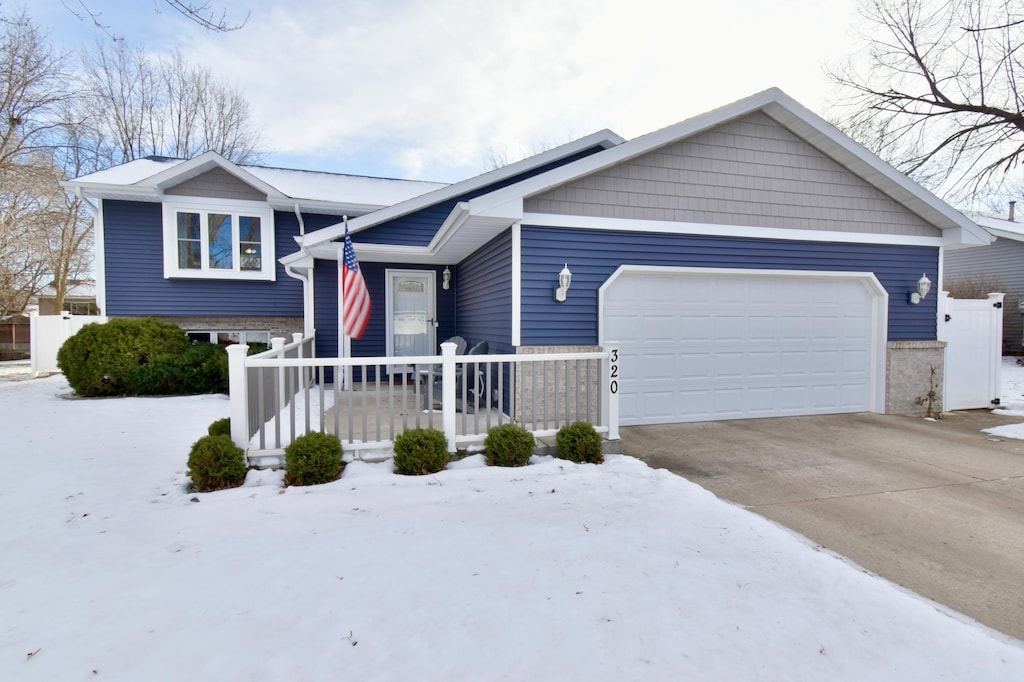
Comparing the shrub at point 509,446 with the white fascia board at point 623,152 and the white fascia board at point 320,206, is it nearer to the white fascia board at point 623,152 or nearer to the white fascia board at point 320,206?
the white fascia board at point 623,152

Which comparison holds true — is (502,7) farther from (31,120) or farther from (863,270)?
(31,120)

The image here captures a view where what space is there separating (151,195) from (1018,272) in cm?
2372

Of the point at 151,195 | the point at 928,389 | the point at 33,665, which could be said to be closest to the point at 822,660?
the point at 33,665

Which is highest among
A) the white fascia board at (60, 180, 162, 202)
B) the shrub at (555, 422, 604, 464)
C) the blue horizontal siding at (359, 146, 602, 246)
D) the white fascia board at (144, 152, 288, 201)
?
the white fascia board at (144, 152, 288, 201)

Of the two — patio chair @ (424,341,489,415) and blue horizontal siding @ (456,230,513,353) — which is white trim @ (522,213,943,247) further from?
patio chair @ (424,341,489,415)

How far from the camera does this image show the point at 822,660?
2121mm

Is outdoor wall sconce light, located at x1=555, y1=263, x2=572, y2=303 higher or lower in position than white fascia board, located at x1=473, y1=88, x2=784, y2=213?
lower

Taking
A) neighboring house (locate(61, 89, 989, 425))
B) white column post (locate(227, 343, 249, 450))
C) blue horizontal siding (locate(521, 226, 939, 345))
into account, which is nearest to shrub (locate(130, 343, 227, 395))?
neighboring house (locate(61, 89, 989, 425))

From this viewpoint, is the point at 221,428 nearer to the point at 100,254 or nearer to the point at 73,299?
the point at 100,254

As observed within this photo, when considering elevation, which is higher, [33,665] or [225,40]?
[225,40]

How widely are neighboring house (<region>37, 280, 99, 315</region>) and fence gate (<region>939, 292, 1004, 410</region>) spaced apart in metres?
27.2

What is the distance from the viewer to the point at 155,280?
1079cm

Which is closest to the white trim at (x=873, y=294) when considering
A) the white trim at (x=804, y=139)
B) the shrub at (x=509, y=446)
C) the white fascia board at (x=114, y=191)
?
the white trim at (x=804, y=139)

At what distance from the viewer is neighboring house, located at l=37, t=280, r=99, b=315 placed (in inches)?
805
